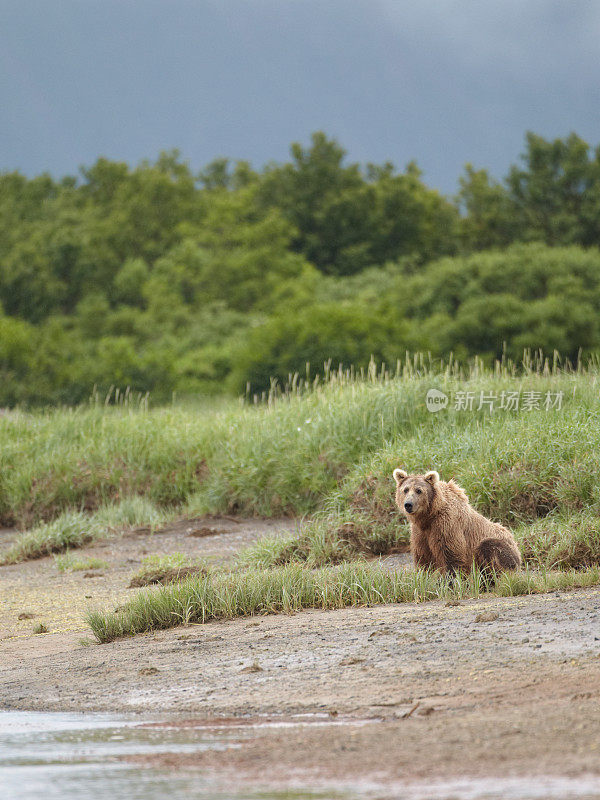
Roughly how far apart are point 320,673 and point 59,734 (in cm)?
167

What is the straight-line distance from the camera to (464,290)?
1790 inches

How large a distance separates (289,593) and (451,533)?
4.76 ft

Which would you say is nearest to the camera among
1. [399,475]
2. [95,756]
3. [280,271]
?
[95,756]

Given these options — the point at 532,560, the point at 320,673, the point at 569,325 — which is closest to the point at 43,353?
the point at 569,325

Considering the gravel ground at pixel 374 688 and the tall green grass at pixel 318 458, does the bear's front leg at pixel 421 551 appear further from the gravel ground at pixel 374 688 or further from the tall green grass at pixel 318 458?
the tall green grass at pixel 318 458

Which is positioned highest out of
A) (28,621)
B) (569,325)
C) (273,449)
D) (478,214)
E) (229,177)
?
(229,177)

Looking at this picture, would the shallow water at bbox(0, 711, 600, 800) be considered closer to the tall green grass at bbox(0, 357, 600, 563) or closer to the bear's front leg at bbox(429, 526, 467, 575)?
the bear's front leg at bbox(429, 526, 467, 575)

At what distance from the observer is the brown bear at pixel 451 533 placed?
9500 mm

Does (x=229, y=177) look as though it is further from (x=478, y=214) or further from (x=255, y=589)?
(x=255, y=589)

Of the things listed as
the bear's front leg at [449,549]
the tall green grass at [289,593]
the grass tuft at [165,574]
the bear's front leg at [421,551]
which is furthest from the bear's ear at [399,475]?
the grass tuft at [165,574]

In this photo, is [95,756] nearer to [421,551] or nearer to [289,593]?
[289,593]

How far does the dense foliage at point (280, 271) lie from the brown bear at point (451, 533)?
2965 centimetres
